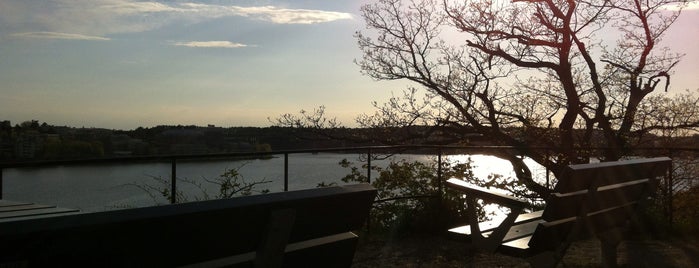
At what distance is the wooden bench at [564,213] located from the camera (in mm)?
3822

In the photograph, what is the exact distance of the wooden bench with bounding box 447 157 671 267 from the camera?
3.82 metres

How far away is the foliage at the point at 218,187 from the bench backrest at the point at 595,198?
3410 millimetres

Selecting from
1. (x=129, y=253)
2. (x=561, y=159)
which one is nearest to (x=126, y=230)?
(x=129, y=253)

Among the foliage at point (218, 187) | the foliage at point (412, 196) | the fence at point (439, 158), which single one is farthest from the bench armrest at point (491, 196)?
the foliage at point (412, 196)

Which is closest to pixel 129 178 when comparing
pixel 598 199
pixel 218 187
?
pixel 218 187

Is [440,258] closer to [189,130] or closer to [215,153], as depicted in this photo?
[215,153]

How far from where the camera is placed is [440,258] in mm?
6148

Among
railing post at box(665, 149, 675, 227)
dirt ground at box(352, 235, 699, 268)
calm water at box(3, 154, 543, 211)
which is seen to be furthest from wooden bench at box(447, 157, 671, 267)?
railing post at box(665, 149, 675, 227)

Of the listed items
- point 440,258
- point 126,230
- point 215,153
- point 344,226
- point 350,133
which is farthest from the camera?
point 350,133

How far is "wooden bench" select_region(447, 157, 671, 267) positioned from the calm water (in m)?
2.55

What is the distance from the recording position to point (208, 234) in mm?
2148

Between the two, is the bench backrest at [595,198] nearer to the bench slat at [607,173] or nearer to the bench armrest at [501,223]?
the bench slat at [607,173]

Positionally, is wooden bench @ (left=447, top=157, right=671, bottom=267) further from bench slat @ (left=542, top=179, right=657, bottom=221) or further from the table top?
the table top

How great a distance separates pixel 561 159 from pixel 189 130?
6.26 m
